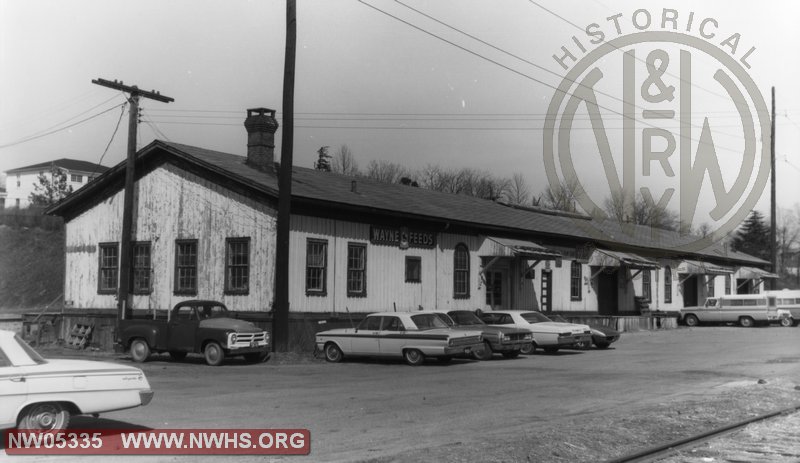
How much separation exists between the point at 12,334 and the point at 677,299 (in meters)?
43.9

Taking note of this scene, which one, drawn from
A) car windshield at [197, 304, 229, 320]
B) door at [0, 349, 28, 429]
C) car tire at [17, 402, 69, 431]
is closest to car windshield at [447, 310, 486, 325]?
car windshield at [197, 304, 229, 320]

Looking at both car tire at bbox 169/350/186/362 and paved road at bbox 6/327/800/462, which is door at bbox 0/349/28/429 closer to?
paved road at bbox 6/327/800/462

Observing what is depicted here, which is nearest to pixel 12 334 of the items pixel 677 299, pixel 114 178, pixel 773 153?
pixel 114 178

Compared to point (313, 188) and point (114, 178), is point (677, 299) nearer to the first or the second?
point (313, 188)

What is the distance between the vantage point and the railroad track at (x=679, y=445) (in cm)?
903

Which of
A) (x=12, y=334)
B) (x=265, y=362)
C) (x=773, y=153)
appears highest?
(x=773, y=153)

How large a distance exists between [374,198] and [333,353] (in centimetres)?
834

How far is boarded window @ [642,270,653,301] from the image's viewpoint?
44.6 metres

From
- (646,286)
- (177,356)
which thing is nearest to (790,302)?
(646,286)

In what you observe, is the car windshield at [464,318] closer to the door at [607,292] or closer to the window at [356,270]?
the window at [356,270]

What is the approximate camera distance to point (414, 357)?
20.3 m

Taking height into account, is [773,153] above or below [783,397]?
above

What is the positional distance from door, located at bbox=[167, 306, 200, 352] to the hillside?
39.9 meters

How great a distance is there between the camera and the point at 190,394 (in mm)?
14305
